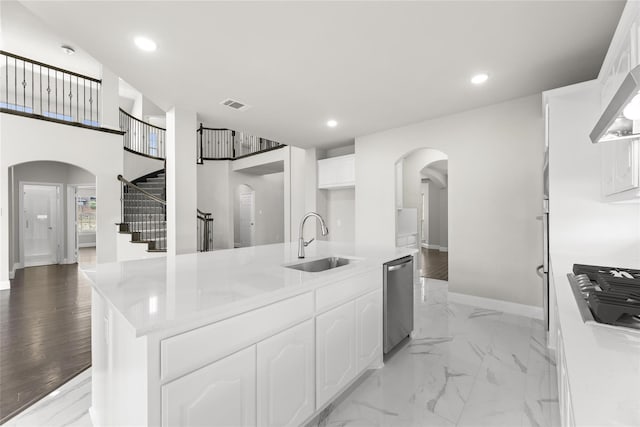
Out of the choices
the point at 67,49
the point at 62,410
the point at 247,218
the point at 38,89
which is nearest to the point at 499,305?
the point at 62,410

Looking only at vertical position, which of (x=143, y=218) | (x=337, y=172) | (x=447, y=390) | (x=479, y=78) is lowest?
(x=447, y=390)

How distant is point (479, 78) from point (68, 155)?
689 cm

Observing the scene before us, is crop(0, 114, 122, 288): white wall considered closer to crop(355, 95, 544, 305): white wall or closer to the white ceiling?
the white ceiling

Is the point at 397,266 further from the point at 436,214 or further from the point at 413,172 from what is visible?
the point at 436,214

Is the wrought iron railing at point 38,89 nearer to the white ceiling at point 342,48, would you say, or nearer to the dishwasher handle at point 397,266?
the white ceiling at point 342,48

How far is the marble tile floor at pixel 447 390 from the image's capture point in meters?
1.78

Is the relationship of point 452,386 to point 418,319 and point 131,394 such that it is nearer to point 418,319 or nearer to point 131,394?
point 418,319

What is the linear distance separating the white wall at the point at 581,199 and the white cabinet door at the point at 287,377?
2.14 m

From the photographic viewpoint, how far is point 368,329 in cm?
214

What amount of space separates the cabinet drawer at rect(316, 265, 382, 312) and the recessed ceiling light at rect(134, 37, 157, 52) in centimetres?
236

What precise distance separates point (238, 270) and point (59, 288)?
4846mm

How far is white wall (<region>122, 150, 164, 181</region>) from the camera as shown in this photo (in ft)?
23.6

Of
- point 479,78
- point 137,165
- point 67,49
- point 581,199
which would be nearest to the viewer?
point 581,199

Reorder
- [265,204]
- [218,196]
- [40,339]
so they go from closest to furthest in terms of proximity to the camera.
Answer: [40,339] < [218,196] < [265,204]
